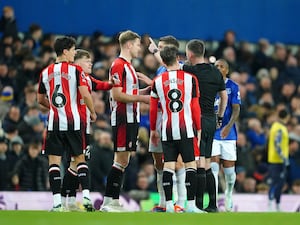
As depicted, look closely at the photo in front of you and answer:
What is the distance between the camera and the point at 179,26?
25094mm

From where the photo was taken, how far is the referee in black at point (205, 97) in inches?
594

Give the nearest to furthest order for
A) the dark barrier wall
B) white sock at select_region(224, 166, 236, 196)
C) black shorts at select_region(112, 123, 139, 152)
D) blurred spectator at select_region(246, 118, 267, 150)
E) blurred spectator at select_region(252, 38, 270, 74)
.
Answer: black shorts at select_region(112, 123, 139, 152), white sock at select_region(224, 166, 236, 196), blurred spectator at select_region(246, 118, 267, 150), the dark barrier wall, blurred spectator at select_region(252, 38, 270, 74)

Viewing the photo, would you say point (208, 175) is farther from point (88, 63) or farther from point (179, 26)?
point (179, 26)

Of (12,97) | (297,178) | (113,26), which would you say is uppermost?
(113,26)

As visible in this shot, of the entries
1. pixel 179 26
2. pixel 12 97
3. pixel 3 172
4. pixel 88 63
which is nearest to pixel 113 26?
pixel 179 26

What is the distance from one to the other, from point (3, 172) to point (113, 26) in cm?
561

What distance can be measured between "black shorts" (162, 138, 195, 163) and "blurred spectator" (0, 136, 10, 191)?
600 centimetres

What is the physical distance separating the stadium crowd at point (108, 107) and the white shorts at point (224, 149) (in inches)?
73.6

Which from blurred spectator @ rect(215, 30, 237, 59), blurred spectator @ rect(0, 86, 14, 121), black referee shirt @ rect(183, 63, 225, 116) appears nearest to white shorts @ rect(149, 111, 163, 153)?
black referee shirt @ rect(183, 63, 225, 116)

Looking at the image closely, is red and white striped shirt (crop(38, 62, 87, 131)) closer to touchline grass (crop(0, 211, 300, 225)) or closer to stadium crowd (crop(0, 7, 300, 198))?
touchline grass (crop(0, 211, 300, 225))

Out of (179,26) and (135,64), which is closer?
(135,64)

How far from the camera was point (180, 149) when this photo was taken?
1458cm

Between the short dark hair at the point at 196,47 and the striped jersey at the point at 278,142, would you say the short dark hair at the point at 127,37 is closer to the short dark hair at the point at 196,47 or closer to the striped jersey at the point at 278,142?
the short dark hair at the point at 196,47

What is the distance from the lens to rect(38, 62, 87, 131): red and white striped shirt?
14.5 m
